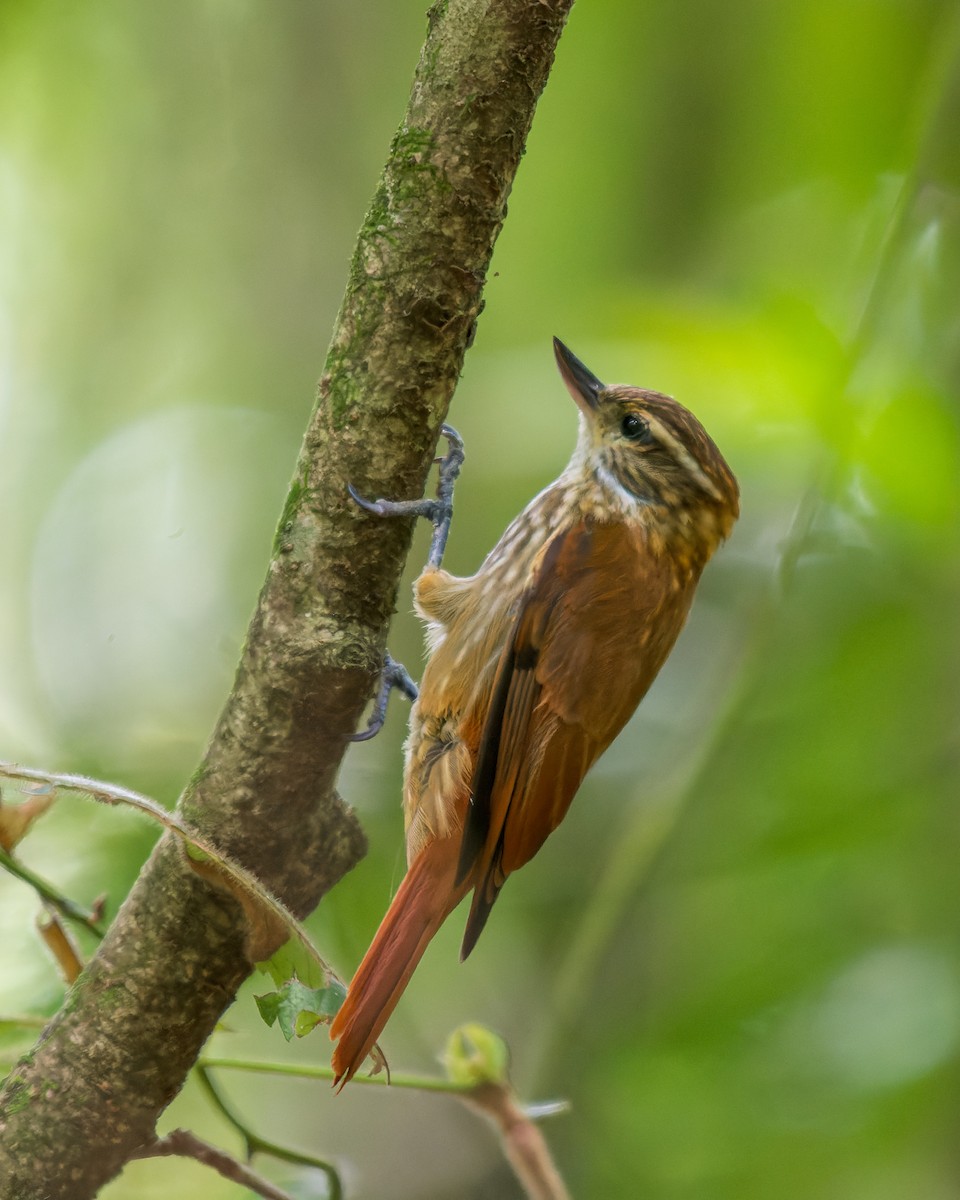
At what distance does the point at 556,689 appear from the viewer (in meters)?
2.33

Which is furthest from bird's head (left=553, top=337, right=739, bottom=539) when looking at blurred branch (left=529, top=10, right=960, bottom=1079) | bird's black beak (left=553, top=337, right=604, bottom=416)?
blurred branch (left=529, top=10, right=960, bottom=1079)

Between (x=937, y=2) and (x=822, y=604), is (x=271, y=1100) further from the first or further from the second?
(x=937, y=2)

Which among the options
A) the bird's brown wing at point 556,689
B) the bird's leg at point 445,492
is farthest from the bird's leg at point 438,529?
the bird's brown wing at point 556,689

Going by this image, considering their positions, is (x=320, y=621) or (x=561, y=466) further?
(x=561, y=466)

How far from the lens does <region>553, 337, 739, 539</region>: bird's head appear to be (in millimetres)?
2631

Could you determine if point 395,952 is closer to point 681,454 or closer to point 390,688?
point 390,688

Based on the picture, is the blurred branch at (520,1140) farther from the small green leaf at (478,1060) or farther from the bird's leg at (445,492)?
the bird's leg at (445,492)

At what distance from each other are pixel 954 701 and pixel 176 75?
327cm

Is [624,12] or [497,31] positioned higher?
[624,12]

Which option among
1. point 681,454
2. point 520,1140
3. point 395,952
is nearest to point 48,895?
point 395,952

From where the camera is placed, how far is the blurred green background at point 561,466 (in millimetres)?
2422

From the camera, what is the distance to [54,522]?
3928 mm

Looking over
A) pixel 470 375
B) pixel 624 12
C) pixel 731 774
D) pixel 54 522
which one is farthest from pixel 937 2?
pixel 54 522

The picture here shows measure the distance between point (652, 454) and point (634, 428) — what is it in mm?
70
